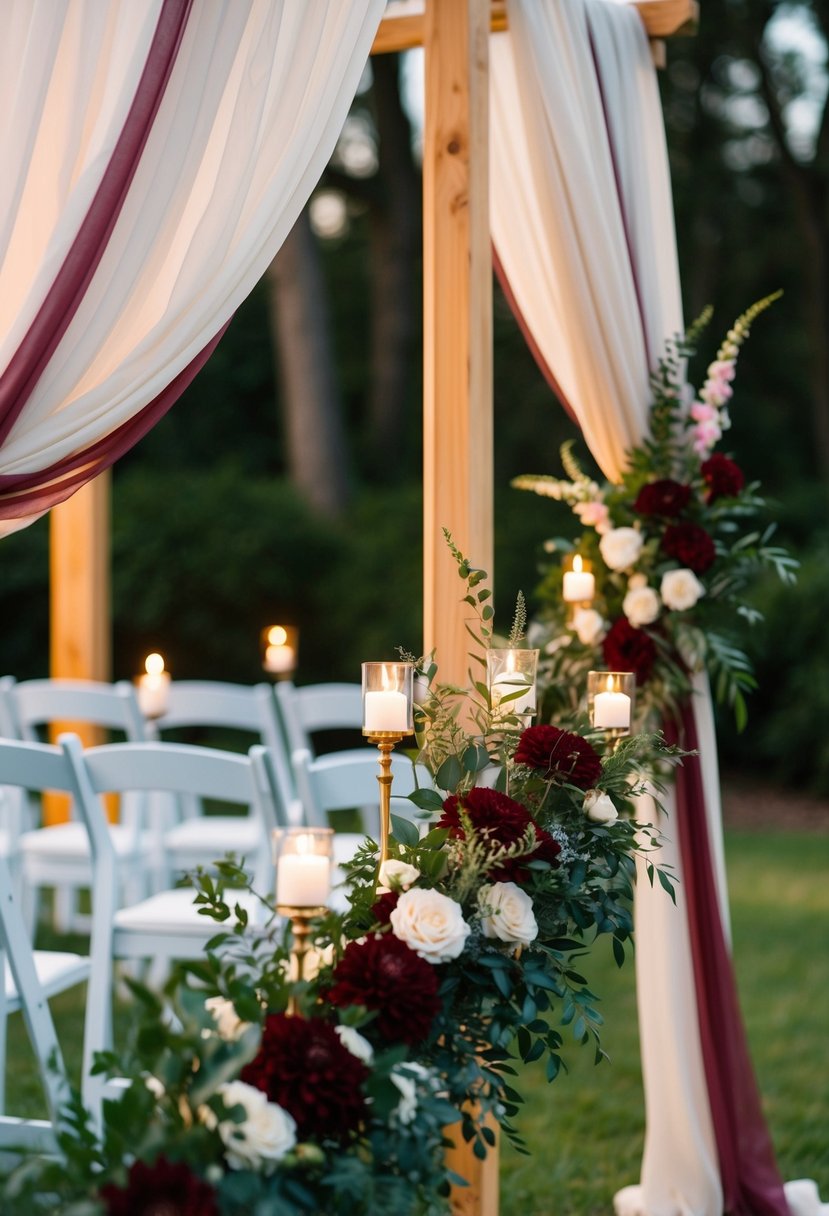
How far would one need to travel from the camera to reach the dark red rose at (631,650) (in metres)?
3.26

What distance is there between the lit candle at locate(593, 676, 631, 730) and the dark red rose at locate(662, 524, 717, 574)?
36.7 inches

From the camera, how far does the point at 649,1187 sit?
316 cm

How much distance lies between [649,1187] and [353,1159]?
71.9 inches

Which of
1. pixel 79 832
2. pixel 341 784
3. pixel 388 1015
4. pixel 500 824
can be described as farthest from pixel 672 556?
pixel 79 832

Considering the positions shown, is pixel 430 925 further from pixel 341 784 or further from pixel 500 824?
pixel 341 784

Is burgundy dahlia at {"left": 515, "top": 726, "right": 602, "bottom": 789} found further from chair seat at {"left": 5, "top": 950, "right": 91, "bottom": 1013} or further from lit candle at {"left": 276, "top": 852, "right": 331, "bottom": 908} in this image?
chair seat at {"left": 5, "top": 950, "right": 91, "bottom": 1013}

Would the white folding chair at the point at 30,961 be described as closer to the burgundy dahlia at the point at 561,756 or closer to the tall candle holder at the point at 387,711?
the tall candle holder at the point at 387,711

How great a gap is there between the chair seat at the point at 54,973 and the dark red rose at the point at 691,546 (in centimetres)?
166

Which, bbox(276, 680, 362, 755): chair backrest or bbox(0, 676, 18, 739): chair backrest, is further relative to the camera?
bbox(0, 676, 18, 739): chair backrest

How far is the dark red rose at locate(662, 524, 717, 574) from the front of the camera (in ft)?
10.6

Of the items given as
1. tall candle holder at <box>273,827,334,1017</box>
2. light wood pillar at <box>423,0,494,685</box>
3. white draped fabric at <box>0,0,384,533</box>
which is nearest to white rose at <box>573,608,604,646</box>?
light wood pillar at <box>423,0,494,685</box>

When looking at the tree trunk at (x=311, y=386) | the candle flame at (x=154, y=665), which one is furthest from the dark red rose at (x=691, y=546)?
the tree trunk at (x=311, y=386)

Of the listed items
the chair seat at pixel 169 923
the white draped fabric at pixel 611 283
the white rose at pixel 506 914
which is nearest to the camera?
the white rose at pixel 506 914

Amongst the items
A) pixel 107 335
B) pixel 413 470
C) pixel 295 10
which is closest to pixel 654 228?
pixel 295 10
